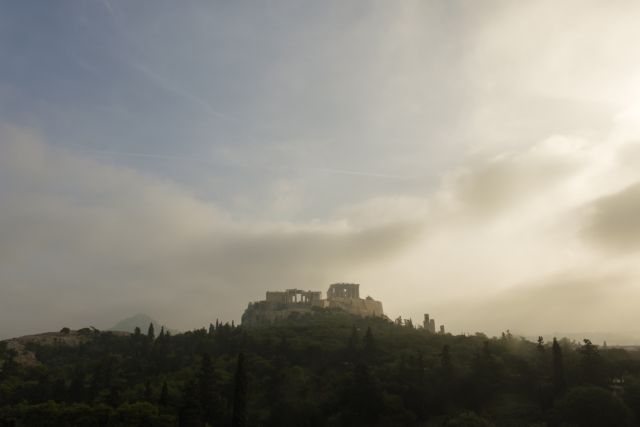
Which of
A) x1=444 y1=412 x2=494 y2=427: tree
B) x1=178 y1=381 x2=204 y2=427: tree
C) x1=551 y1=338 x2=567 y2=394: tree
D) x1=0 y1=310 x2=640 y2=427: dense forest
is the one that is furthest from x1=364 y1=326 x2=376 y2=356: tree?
x1=444 y1=412 x2=494 y2=427: tree

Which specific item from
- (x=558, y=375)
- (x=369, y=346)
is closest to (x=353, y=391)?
(x=558, y=375)

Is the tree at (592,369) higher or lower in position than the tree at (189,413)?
higher

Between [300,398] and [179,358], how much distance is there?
5125 cm

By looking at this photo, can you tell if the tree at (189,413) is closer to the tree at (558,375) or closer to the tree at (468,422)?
the tree at (468,422)

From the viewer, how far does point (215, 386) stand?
102m

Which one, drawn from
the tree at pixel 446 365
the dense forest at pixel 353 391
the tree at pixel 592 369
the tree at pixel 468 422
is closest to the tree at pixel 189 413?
the dense forest at pixel 353 391

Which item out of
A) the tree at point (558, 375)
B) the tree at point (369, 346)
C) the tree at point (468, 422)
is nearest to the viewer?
the tree at point (468, 422)

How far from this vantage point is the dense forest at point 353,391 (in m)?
81.2

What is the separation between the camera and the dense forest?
81188 millimetres

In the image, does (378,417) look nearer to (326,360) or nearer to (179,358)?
(326,360)

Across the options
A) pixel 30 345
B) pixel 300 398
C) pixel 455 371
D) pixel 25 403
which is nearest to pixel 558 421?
pixel 455 371

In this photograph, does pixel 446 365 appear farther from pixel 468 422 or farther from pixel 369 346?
pixel 369 346

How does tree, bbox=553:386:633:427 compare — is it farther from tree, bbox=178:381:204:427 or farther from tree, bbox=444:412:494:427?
tree, bbox=178:381:204:427

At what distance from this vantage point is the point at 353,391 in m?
89.6
